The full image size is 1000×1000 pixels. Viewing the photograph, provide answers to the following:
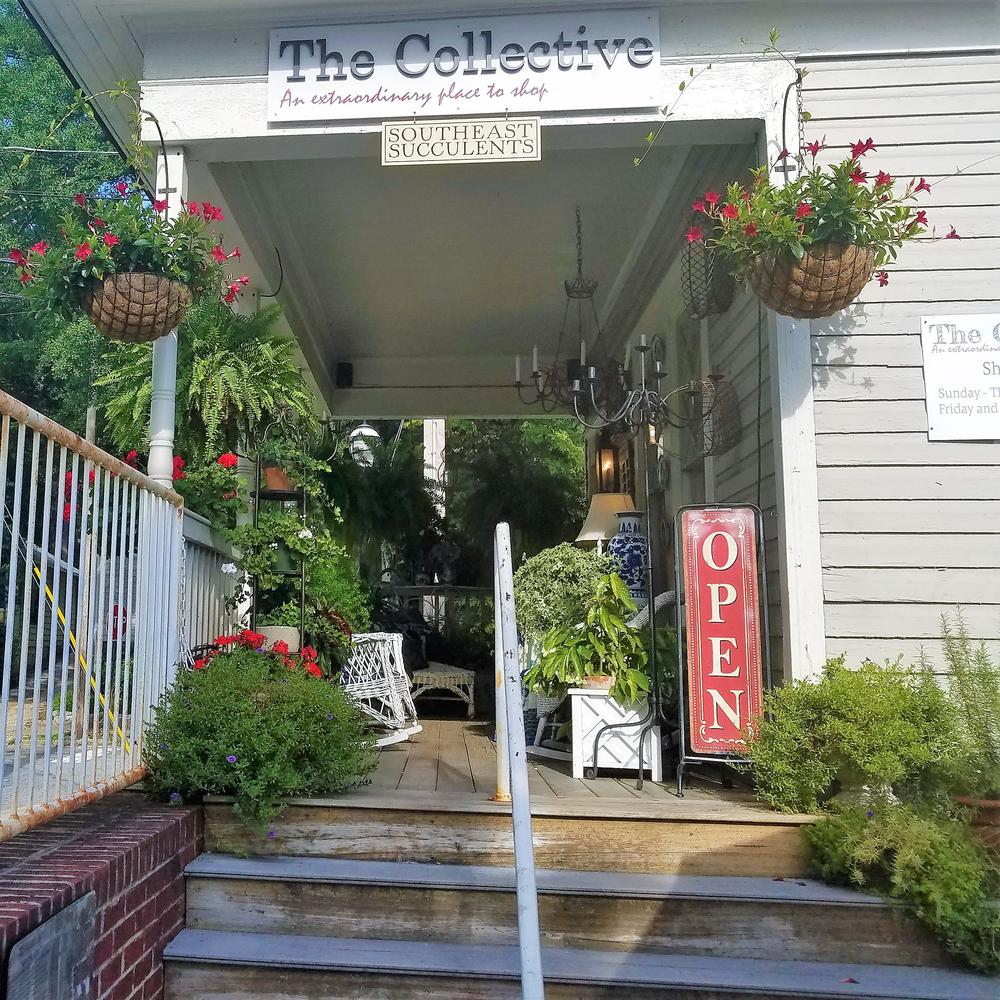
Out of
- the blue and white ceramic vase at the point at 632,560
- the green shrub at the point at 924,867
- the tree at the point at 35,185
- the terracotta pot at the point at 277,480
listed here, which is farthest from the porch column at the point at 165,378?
the tree at the point at 35,185

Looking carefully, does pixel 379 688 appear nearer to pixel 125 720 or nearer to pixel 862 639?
pixel 125 720

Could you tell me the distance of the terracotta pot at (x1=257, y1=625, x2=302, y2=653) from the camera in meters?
3.78

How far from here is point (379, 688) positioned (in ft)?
13.9

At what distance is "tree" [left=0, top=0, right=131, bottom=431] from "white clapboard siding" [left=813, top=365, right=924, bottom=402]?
9.71 m

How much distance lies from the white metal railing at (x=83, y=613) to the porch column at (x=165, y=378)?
235 millimetres

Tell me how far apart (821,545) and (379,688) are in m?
2.30

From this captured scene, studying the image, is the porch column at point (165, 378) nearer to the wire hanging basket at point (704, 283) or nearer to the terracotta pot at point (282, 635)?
the terracotta pot at point (282, 635)

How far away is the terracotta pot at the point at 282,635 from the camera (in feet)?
12.4

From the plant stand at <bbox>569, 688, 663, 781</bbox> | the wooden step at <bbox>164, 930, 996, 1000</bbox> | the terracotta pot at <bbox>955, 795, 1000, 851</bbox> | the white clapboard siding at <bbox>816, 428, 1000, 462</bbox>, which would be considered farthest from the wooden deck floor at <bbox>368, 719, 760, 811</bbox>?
the white clapboard siding at <bbox>816, 428, 1000, 462</bbox>

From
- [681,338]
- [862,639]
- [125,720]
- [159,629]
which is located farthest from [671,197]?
[125,720]

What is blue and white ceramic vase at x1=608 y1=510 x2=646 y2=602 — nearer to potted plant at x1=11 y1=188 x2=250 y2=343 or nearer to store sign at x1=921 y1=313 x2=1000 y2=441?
store sign at x1=921 y1=313 x2=1000 y2=441

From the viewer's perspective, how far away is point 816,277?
8.84ft

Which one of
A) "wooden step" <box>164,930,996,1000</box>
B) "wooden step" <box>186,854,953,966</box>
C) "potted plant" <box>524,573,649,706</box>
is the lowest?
"wooden step" <box>164,930,996,1000</box>

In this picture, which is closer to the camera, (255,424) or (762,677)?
(762,677)
